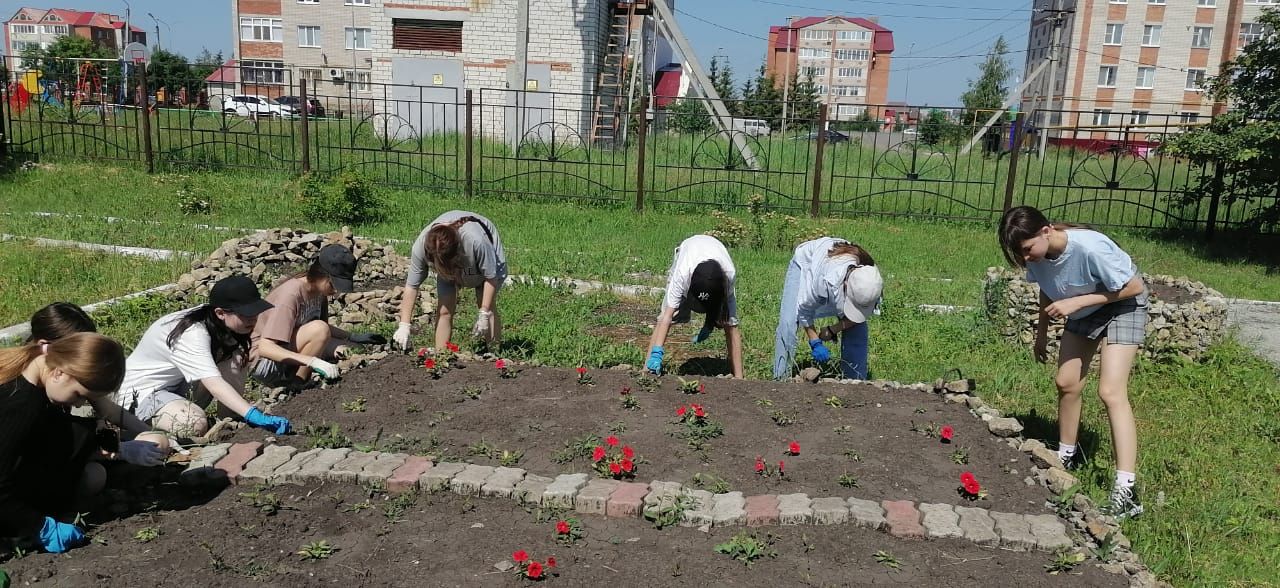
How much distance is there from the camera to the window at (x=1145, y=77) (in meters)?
40.5

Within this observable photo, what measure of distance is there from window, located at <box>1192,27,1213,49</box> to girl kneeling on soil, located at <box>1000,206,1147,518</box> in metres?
44.6

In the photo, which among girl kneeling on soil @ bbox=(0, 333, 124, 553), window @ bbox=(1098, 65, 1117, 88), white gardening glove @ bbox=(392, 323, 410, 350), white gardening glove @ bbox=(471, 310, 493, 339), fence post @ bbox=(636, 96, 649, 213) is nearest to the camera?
girl kneeling on soil @ bbox=(0, 333, 124, 553)

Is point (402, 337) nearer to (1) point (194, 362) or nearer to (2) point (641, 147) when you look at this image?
(1) point (194, 362)

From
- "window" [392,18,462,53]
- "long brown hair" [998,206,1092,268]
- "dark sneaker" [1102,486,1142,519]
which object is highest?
"window" [392,18,462,53]

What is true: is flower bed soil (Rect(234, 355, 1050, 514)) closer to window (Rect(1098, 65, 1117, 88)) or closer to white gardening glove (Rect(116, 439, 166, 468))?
white gardening glove (Rect(116, 439, 166, 468))

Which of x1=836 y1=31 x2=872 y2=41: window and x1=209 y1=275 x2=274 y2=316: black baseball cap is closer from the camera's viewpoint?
x1=209 y1=275 x2=274 y2=316: black baseball cap

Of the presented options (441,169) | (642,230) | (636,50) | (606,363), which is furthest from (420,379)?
(636,50)

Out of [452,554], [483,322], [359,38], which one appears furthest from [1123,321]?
[359,38]

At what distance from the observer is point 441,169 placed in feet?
44.8

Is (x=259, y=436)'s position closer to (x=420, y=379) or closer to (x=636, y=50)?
(x=420, y=379)

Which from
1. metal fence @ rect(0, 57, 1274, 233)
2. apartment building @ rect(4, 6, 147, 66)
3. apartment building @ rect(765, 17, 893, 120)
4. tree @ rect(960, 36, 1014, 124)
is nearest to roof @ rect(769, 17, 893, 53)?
apartment building @ rect(765, 17, 893, 120)

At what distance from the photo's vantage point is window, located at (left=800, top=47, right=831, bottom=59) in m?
79.2

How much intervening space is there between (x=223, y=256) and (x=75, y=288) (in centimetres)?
103

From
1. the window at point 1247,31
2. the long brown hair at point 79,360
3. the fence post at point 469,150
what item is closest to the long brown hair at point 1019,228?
the long brown hair at point 79,360
